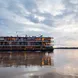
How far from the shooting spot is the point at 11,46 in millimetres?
104500

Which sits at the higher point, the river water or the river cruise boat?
the river cruise boat

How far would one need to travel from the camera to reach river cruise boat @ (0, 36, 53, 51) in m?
104

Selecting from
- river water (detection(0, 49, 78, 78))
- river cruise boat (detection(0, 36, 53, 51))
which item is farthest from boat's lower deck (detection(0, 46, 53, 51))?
river water (detection(0, 49, 78, 78))

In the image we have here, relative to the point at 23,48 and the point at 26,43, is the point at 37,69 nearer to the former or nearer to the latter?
the point at 23,48

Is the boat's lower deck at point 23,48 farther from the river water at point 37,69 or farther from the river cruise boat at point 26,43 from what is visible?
the river water at point 37,69

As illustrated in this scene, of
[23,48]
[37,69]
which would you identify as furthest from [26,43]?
[37,69]

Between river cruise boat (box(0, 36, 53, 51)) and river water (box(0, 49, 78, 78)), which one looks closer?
river water (box(0, 49, 78, 78))

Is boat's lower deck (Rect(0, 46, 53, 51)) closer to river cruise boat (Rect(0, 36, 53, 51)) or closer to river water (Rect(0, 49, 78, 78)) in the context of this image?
river cruise boat (Rect(0, 36, 53, 51))

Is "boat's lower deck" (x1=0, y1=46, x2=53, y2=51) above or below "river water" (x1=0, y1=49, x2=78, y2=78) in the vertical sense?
above

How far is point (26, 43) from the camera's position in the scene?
10625cm

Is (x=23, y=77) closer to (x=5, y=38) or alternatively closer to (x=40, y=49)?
(x=40, y=49)

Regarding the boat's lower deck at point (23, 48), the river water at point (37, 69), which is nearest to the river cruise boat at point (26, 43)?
the boat's lower deck at point (23, 48)

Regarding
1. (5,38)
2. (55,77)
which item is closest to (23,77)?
(55,77)

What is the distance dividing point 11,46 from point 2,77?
86190 millimetres
